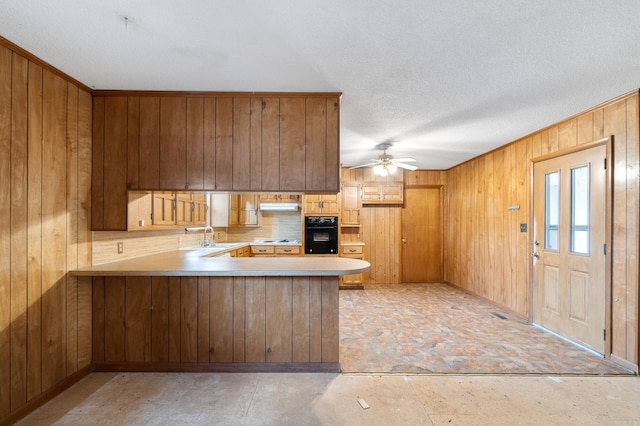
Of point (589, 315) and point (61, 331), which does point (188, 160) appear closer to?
point (61, 331)

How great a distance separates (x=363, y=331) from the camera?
3500 millimetres

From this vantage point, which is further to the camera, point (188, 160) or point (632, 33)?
point (188, 160)

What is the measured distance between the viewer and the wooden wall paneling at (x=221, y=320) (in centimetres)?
260

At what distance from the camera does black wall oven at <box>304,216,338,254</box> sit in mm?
5383

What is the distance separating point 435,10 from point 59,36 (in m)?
2.26

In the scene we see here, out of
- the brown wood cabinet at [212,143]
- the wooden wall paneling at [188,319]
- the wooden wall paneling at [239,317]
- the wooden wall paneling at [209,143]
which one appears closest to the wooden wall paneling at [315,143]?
the brown wood cabinet at [212,143]

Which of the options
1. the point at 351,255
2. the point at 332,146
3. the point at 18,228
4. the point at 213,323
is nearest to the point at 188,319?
the point at 213,323

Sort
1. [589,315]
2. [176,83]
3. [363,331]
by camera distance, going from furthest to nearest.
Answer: [363,331] → [589,315] → [176,83]

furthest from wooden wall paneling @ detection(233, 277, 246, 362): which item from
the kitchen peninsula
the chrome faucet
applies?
the chrome faucet

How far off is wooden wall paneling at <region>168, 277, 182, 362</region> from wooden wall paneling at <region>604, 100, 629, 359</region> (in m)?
3.97

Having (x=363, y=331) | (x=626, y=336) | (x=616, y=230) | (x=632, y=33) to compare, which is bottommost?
(x=363, y=331)

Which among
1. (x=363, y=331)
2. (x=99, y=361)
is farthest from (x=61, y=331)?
(x=363, y=331)

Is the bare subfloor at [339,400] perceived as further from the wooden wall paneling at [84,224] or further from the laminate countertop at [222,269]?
the laminate countertop at [222,269]

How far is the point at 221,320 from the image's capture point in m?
2.60
